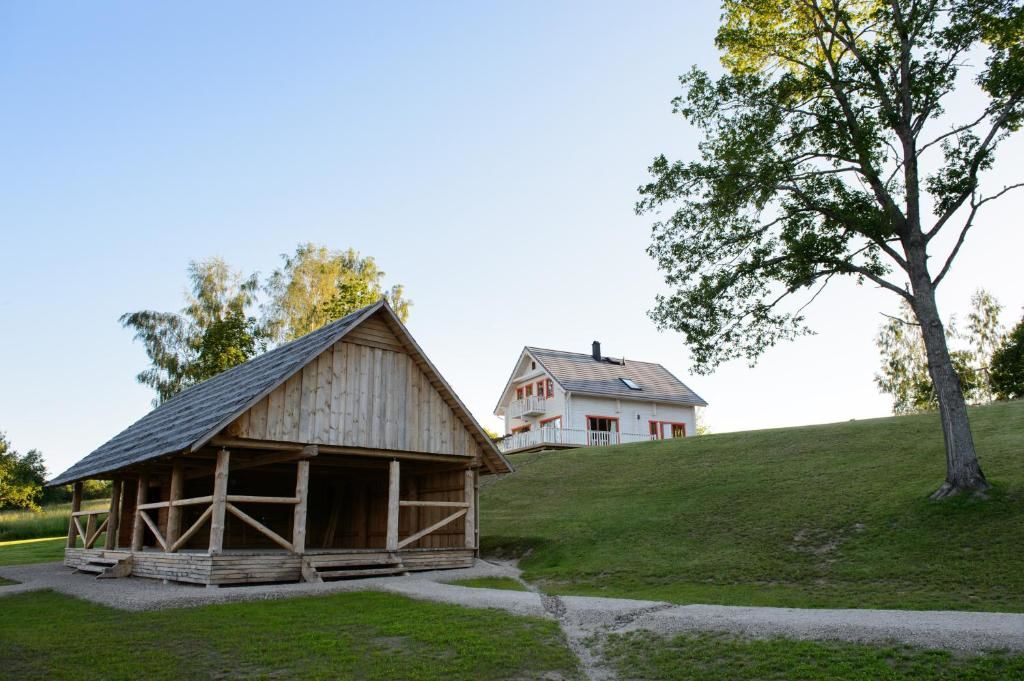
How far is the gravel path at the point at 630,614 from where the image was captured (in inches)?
336

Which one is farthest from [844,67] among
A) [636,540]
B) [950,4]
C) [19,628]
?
[19,628]

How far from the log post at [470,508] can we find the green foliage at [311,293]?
72.6 feet

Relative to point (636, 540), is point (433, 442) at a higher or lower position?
higher

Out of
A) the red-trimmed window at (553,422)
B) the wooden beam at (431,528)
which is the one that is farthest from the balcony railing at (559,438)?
the wooden beam at (431,528)

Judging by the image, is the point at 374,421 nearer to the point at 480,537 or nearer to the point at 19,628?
the point at 480,537

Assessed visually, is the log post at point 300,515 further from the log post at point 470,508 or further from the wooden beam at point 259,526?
the log post at point 470,508

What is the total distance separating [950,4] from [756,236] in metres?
6.62

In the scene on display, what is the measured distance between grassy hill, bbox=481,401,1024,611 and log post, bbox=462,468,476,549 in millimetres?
Answer: 1426

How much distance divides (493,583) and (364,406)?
4.94 m

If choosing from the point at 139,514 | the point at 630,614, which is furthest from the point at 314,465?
the point at 630,614

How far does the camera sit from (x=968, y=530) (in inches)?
572

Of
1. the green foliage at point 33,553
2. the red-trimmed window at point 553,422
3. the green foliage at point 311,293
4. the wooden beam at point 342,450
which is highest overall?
the green foliage at point 311,293

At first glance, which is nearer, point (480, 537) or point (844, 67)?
point (844, 67)

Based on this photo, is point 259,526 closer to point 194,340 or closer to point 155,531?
point 155,531
